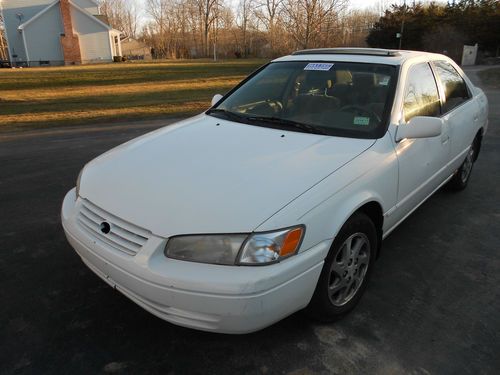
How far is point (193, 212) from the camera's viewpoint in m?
2.18

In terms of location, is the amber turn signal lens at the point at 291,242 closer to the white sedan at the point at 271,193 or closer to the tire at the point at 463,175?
the white sedan at the point at 271,193

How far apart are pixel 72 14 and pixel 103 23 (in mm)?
2915

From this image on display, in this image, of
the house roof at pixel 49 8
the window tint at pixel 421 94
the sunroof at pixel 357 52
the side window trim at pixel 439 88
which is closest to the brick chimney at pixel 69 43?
the house roof at pixel 49 8

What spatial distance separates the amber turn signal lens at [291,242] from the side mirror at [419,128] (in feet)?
4.25

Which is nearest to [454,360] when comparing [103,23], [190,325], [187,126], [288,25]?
[190,325]

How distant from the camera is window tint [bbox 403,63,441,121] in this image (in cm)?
330

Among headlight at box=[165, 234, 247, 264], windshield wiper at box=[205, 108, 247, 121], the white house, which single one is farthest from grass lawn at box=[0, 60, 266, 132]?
the white house

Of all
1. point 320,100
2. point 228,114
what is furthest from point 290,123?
point 228,114

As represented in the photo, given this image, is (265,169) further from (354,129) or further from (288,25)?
(288,25)

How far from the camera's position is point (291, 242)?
2.12m

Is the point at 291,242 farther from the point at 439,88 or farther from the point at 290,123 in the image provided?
the point at 439,88

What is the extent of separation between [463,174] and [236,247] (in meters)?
3.79

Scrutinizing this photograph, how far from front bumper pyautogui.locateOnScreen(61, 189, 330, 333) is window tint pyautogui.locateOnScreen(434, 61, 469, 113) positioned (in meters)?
2.64

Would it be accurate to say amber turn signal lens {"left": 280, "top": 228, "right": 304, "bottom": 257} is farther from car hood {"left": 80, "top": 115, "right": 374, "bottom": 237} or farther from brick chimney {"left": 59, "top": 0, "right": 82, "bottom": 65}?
brick chimney {"left": 59, "top": 0, "right": 82, "bottom": 65}
